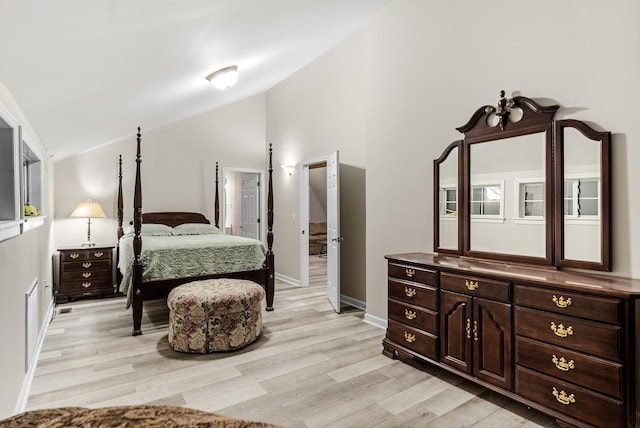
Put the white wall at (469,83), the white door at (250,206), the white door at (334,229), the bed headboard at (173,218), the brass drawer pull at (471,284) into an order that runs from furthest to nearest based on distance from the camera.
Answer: the white door at (250,206), the bed headboard at (173,218), the white door at (334,229), the brass drawer pull at (471,284), the white wall at (469,83)

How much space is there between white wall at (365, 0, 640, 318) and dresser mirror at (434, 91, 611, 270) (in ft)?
0.30

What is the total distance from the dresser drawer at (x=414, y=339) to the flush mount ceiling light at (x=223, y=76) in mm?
2897

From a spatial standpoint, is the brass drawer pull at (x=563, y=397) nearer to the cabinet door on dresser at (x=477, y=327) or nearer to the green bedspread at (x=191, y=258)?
the cabinet door on dresser at (x=477, y=327)

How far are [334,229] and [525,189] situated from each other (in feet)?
7.80

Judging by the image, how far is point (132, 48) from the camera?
2.03m

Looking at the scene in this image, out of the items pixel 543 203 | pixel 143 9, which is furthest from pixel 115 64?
pixel 543 203

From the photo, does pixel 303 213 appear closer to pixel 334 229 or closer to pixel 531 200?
pixel 334 229

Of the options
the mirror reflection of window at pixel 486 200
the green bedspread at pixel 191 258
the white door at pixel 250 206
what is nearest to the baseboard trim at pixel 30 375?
the green bedspread at pixel 191 258

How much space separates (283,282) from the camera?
20.5ft

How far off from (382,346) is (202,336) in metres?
1.66

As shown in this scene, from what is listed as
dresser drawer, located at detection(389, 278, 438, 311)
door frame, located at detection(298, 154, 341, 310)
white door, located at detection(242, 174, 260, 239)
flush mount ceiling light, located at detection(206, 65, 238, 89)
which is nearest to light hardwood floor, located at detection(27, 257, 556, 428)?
dresser drawer, located at detection(389, 278, 438, 311)

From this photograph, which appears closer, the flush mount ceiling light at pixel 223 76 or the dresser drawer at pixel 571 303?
the dresser drawer at pixel 571 303

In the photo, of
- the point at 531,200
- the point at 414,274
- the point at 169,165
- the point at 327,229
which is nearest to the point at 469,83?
the point at 531,200

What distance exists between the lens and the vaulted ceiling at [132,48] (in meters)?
1.41
